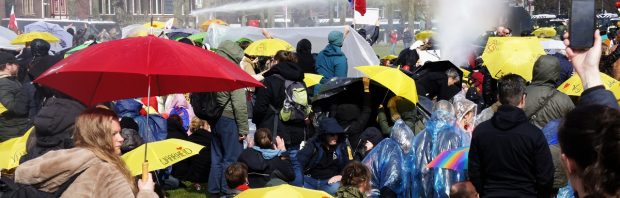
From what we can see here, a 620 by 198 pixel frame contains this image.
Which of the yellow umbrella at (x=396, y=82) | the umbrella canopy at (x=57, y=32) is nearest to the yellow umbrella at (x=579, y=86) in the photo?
the yellow umbrella at (x=396, y=82)

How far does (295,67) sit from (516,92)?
3.92 m

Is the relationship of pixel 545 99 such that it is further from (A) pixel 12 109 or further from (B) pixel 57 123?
(A) pixel 12 109

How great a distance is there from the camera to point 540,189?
6.40 meters

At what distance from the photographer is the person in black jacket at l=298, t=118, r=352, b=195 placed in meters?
9.26

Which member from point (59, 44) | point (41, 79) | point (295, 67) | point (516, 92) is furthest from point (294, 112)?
point (59, 44)

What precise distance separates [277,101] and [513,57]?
246 cm

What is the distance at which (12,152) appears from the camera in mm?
8094

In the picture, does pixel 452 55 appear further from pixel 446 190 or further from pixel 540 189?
pixel 540 189

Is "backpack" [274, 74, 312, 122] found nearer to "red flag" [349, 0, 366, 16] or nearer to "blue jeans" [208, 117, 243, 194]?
"blue jeans" [208, 117, 243, 194]

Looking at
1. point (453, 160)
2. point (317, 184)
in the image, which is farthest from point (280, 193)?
point (317, 184)

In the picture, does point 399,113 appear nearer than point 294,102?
Yes

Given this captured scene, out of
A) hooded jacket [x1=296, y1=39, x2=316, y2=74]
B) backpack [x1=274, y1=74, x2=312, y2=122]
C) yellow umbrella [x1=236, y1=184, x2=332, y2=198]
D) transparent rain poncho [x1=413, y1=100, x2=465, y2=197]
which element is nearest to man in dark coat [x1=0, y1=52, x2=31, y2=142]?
backpack [x1=274, y1=74, x2=312, y2=122]

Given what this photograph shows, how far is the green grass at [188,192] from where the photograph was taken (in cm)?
1098

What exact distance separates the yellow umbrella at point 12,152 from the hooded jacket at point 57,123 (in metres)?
0.54
